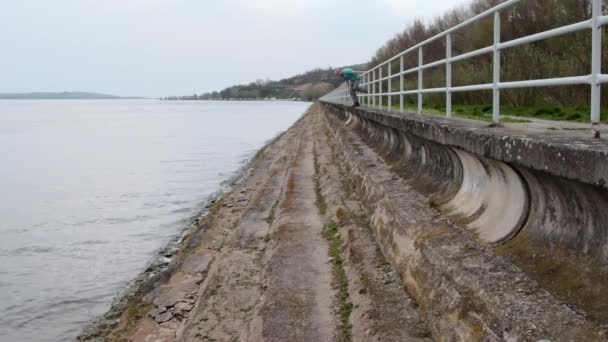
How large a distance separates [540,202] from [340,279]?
6.57 ft

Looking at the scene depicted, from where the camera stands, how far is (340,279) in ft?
16.8

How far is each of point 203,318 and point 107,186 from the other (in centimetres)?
1518

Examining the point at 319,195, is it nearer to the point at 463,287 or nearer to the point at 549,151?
the point at 463,287

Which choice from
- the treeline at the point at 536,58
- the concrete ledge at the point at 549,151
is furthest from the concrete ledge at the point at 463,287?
the treeline at the point at 536,58

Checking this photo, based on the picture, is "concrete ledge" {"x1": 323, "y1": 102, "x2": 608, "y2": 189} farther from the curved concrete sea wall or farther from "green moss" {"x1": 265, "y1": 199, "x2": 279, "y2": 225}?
"green moss" {"x1": 265, "y1": 199, "x2": 279, "y2": 225}

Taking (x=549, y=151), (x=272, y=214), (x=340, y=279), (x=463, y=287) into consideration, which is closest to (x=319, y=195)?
(x=272, y=214)

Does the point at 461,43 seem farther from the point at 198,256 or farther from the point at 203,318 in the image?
the point at 203,318

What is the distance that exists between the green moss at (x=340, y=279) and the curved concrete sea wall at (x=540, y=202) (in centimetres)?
99

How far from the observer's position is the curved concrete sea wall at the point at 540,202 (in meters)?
2.81

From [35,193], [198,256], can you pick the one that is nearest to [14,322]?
[198,256]

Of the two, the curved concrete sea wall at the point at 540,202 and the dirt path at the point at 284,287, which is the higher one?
the curved concrete sea wall at the point at 540,202

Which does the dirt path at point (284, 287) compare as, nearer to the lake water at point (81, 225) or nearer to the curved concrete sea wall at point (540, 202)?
the curved concrete sea wall at point (540, 202)

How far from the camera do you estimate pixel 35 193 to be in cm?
1775

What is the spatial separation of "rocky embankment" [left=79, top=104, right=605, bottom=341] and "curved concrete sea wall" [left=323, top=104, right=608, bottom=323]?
5.4 inches
